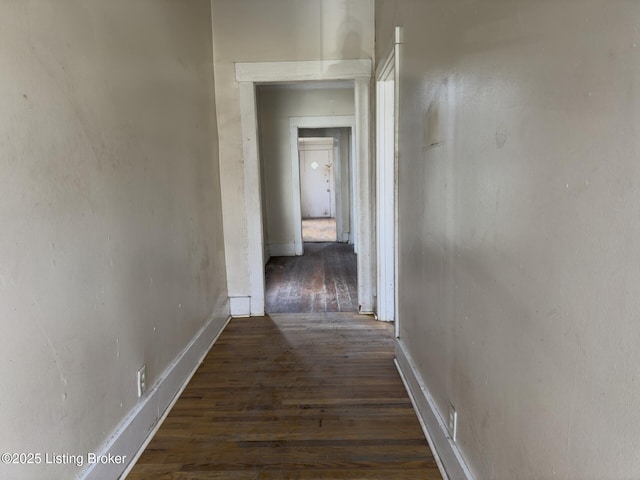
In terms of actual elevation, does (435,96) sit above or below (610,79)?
above

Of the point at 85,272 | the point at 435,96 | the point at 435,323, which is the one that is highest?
the point at 435,96

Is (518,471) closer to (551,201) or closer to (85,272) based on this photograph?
→ (551,201)

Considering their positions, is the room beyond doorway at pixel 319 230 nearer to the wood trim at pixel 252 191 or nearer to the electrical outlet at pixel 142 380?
the wood trim at pixel 252 191

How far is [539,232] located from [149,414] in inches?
73.2

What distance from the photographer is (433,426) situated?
1875 millimetres

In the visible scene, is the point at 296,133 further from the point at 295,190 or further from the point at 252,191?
the point at 252,191

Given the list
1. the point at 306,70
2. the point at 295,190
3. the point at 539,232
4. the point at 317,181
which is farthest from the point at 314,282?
the point at 317,181

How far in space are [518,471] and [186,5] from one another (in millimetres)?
3041

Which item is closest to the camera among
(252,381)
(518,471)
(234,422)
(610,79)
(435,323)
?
(610,79)

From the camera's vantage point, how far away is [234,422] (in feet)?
6.90

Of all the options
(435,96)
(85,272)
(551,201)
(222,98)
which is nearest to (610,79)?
(551,201)

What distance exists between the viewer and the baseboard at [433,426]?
1567mm

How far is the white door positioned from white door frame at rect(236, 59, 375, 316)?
8.74 m

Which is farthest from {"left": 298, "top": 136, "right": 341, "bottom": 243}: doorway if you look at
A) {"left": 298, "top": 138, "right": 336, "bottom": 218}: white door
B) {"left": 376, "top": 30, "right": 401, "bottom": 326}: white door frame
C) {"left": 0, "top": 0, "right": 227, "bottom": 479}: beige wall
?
{"left": 0, "top": 0, "right": 227, "bottom": 479}: beige wall
